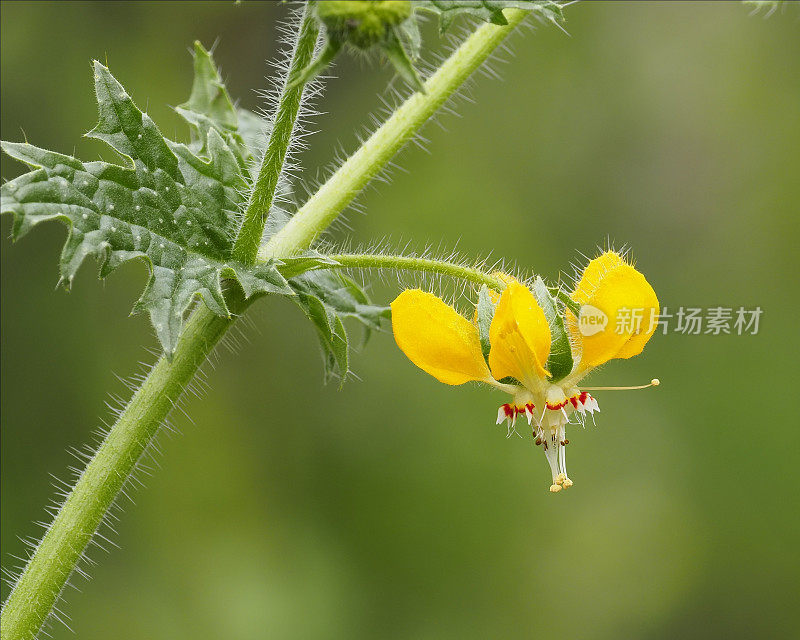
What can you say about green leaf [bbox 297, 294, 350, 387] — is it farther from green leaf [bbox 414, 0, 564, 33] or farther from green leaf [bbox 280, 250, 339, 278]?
green leaf [bbox 414, 0, 564, 33]

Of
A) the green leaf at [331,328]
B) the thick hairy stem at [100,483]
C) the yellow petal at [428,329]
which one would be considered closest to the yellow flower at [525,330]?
the yellow petal at [428,329]

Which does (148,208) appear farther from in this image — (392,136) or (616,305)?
(616,305)

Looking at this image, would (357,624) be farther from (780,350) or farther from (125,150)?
(125,150)

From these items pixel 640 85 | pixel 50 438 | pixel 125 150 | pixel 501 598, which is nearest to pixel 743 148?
pixel 640 85

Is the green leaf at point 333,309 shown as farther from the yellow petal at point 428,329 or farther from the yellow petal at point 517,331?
the yellow petal at point 517,331

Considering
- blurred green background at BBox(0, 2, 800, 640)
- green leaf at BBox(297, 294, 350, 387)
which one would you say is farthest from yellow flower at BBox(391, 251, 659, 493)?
blurred green background at BBox(0, 2, 800, 640)

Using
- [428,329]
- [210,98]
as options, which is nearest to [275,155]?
[428,329]

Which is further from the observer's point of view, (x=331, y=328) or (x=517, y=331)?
(x=331, y=328)

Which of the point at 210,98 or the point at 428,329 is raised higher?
the point at 210,98
